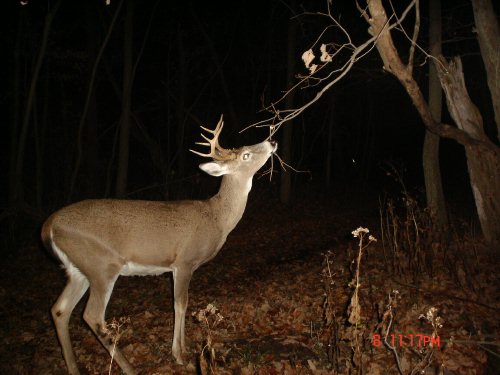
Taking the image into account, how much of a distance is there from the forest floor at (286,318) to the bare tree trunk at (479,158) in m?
0.60

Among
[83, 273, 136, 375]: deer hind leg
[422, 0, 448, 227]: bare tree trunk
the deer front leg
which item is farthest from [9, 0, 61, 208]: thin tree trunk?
[422, 0, 448, 227]: bare tree trunk

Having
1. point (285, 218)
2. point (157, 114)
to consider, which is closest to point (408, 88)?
point (285, 218)

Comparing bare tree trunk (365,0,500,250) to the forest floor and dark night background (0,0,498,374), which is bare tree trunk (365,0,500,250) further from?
dark night background (0,0,498,374)

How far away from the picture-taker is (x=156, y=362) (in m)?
5.23

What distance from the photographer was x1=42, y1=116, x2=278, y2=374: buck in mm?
5160

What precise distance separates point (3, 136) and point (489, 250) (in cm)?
2345

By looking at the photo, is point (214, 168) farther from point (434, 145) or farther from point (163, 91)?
point (163, 91)

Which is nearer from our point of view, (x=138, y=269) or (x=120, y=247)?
(x=120, y=247)

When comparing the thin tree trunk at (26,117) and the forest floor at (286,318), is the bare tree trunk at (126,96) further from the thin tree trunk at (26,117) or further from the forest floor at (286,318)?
Answer: the forest floor at (286,318)

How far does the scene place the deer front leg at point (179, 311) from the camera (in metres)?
5.12

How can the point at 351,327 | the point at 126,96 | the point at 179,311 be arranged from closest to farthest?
1. the point at 351,327
2. the point at 179,311
3. the point at 126,96

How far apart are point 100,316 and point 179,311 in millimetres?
945

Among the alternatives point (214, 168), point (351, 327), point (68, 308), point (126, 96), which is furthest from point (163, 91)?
point (351, 327)

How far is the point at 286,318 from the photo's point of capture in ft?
19.5
